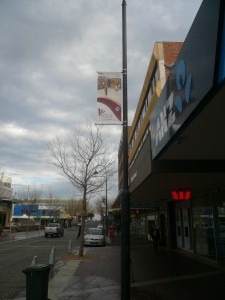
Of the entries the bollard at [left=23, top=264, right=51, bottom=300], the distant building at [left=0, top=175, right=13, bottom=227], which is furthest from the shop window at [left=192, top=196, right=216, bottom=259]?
the distant building at [left=0, top=175, right=13, bottom=227]

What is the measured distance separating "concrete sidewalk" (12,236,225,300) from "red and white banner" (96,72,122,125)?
4830mm

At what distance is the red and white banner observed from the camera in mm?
6449

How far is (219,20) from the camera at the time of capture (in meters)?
4.05

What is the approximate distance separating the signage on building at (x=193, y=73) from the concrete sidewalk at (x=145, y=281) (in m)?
4.38

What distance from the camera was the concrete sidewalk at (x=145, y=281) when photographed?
29.3 feet

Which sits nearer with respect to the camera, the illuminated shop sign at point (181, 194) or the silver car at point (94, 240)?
the illuminated shop sign at point (181, 194)

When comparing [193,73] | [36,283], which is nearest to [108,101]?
[193,73]

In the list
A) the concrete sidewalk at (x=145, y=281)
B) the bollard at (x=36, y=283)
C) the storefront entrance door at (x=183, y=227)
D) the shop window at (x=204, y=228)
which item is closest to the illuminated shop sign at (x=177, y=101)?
the bollard at (x=36, y=283)

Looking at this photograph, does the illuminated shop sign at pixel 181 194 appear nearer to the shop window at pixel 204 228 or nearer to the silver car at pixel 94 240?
the shop window at pixel 204 228

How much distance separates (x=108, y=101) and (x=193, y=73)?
6.37ft

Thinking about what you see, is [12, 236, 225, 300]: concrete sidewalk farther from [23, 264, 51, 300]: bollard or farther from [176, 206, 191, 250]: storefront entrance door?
[176, 206, 191, 250]: storefront entrance door

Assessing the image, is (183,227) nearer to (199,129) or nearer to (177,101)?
(199,129)

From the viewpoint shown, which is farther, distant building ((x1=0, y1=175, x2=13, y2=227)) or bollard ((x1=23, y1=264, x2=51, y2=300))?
distant building ((x1=0, y1=175, x2=13, y2=227))

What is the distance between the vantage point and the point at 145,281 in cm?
1075
